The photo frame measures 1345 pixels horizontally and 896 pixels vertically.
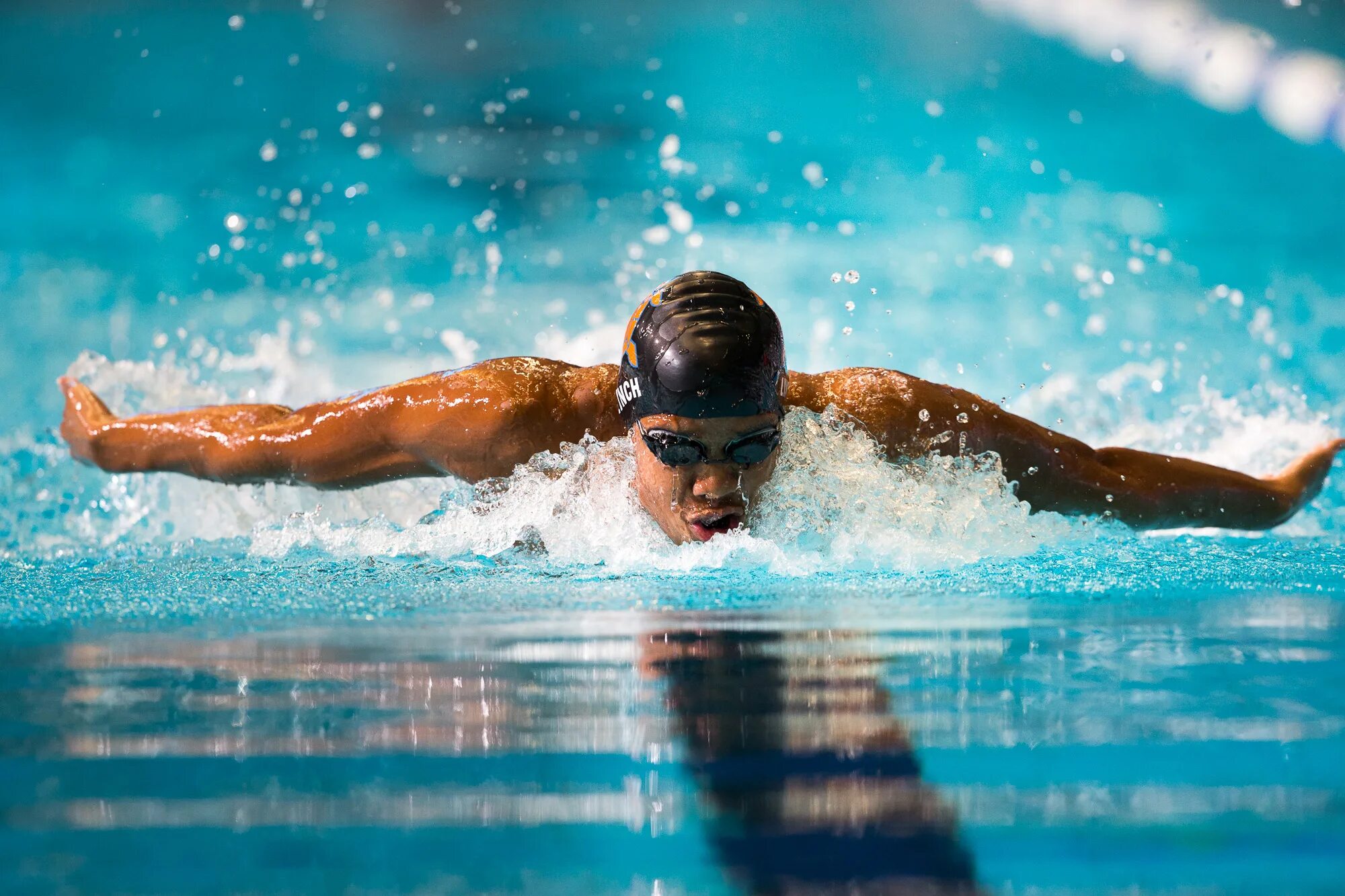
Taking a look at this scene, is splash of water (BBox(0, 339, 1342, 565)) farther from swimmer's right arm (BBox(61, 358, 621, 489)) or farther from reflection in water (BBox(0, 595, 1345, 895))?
reflection in water (BBox(0, 595, 1345, 895))

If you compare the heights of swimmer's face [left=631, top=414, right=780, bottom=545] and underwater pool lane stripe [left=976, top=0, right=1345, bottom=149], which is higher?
underwater pool lane stripe [left=976, top=0, right=1345, bottom=149]

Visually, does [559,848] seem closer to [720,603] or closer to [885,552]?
[720,603]

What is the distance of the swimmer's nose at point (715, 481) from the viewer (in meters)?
2.22

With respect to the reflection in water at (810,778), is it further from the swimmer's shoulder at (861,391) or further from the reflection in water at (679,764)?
the swimmer's shoulder at (861,391)

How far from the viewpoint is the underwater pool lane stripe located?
18.5 ft

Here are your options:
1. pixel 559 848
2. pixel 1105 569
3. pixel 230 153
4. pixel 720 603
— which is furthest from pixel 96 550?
pixel 230 153

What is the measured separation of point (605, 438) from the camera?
253 centimetres

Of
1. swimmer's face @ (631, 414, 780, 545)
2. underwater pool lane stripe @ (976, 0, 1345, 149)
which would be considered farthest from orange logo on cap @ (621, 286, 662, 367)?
underwater pool lane stripe @ (976, 0, 1345, 149)

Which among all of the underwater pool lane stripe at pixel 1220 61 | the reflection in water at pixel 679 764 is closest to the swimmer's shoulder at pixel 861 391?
the reflection in water at pixel 679 764

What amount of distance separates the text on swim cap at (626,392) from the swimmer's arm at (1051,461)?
0.41m

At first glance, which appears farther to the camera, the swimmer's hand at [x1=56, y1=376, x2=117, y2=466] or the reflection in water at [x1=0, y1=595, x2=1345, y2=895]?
the swimmer's hand at [x1=56, y1=376, x2=117, y2=466]

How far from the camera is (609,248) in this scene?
5824mm

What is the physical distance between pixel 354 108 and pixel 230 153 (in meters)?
0.66

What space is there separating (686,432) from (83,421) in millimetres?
1825
